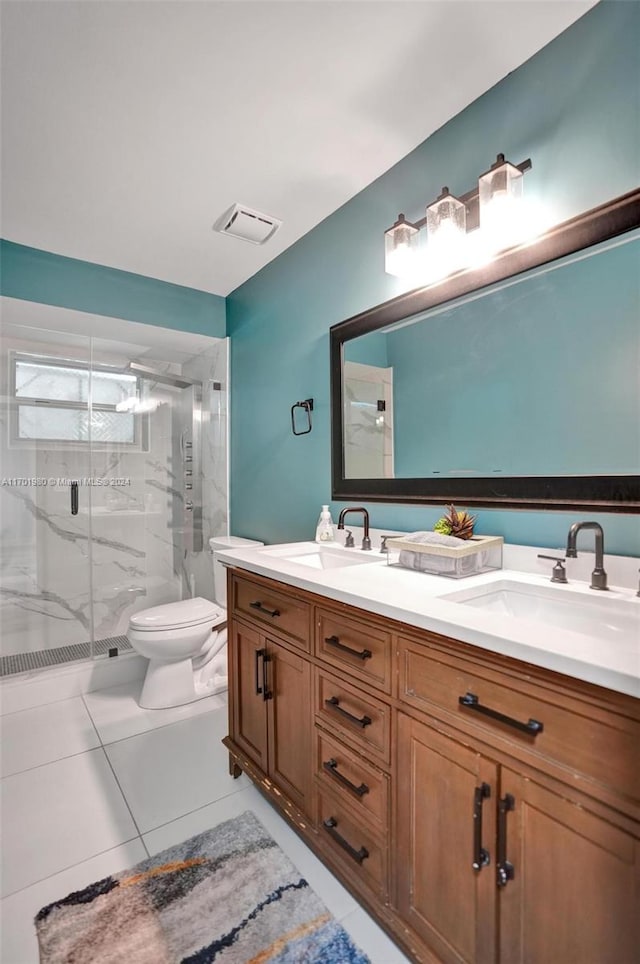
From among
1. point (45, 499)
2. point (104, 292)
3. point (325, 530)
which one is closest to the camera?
point (325, 530)

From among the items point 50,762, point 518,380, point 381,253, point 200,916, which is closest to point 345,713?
point 200,916

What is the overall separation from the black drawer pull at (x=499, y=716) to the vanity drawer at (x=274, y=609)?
1.76 feet

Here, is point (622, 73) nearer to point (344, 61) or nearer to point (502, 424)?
point (344, 61)

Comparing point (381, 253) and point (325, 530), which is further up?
point (381, 253)

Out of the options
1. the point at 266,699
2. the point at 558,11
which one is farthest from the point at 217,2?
the point at 266,699

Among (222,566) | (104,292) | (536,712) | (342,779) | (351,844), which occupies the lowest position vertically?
(351,844)

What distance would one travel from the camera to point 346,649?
3.78 feet

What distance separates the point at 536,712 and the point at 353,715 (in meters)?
0.51

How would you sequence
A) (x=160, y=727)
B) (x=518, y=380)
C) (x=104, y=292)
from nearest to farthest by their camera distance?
(x=518, y=380), (x=160, y=727), (x=104, y=292)

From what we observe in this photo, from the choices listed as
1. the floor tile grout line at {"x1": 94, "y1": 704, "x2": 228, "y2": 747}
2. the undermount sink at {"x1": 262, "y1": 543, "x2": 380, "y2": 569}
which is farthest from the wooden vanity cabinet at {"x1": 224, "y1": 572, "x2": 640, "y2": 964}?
the floor tile grout line at {"x1": 94, "y1": 704, "x2": 228, "y2": 747}

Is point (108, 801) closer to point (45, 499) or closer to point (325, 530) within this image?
point (325, 530)

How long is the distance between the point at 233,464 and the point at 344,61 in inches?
82.5

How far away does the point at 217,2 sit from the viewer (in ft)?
3.88

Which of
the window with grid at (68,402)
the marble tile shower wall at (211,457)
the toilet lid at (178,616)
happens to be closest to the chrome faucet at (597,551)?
the toilet lid at (178,616)
